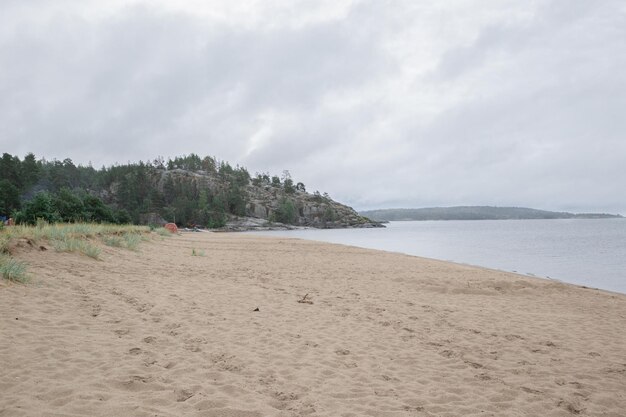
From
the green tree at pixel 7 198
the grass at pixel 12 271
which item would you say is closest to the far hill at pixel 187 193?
the green tree at pixel 7 198

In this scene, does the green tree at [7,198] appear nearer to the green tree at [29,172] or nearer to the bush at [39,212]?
the green tree at [29,172]

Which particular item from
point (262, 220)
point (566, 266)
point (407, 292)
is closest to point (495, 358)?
point (407, 292)

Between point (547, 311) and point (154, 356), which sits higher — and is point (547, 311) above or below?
below

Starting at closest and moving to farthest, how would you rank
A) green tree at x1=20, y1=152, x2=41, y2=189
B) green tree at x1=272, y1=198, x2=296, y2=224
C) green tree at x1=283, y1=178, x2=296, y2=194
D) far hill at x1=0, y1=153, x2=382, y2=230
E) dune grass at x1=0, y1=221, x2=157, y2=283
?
1. dune grass at x1=0, y1=221, x2=157, y2=283
2. green tree at x1=20, y1=152, x2=41, y2=189
3. far hill at x1=0, y1=153, x2=382, y2=230
4. green tree at x1=272, y1=198, x2=296, y2=224
5. green tree at x1=283, y1=178, x2=296, y2=194

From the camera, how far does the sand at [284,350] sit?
4750 mm

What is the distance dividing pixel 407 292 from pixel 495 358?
6.62 metres

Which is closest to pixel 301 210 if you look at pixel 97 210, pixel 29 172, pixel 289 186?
pixel 289 186

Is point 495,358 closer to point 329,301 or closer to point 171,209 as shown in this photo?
point 329,301

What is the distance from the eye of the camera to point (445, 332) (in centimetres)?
855

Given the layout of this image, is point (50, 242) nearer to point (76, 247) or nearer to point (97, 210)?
point (76, 247)

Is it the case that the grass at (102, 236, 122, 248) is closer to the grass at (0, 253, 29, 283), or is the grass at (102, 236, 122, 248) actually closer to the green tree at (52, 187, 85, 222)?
the grass at (0, 253, 29, 283)

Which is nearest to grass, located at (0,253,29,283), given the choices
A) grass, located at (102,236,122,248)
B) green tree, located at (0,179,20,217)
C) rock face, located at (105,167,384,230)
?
grass, located at (102,236,122,248)

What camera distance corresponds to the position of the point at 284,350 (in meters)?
6.82

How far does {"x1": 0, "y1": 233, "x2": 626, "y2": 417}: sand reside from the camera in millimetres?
4750
